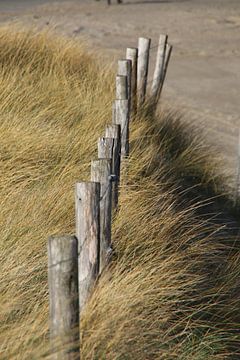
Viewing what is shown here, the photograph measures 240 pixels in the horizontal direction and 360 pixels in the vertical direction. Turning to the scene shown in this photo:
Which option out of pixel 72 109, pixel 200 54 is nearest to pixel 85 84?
pixel 72 109

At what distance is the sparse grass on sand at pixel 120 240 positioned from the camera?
11.9 ft

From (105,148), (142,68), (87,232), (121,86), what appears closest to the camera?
(87,232)

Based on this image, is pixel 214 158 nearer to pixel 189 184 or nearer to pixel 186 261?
pixel 189 184

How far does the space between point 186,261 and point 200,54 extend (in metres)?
12.3

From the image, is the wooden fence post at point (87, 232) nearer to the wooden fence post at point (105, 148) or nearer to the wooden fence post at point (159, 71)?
the wooden fence post at point (105, 148)

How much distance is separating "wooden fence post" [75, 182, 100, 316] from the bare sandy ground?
549 centimetres

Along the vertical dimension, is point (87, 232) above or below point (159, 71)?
above

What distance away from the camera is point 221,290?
185 inches

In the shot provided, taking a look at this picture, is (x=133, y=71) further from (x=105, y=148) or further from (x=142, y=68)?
(x=105, y=148)

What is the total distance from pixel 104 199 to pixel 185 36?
48.1 ft

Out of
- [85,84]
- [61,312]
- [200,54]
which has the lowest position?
[200,54]

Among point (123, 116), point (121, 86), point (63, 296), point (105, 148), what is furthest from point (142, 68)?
point (63, 296)

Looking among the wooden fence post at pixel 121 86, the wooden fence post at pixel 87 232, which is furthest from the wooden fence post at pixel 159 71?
the wooden fence post at pixel 87 232

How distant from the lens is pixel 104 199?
4.08m
